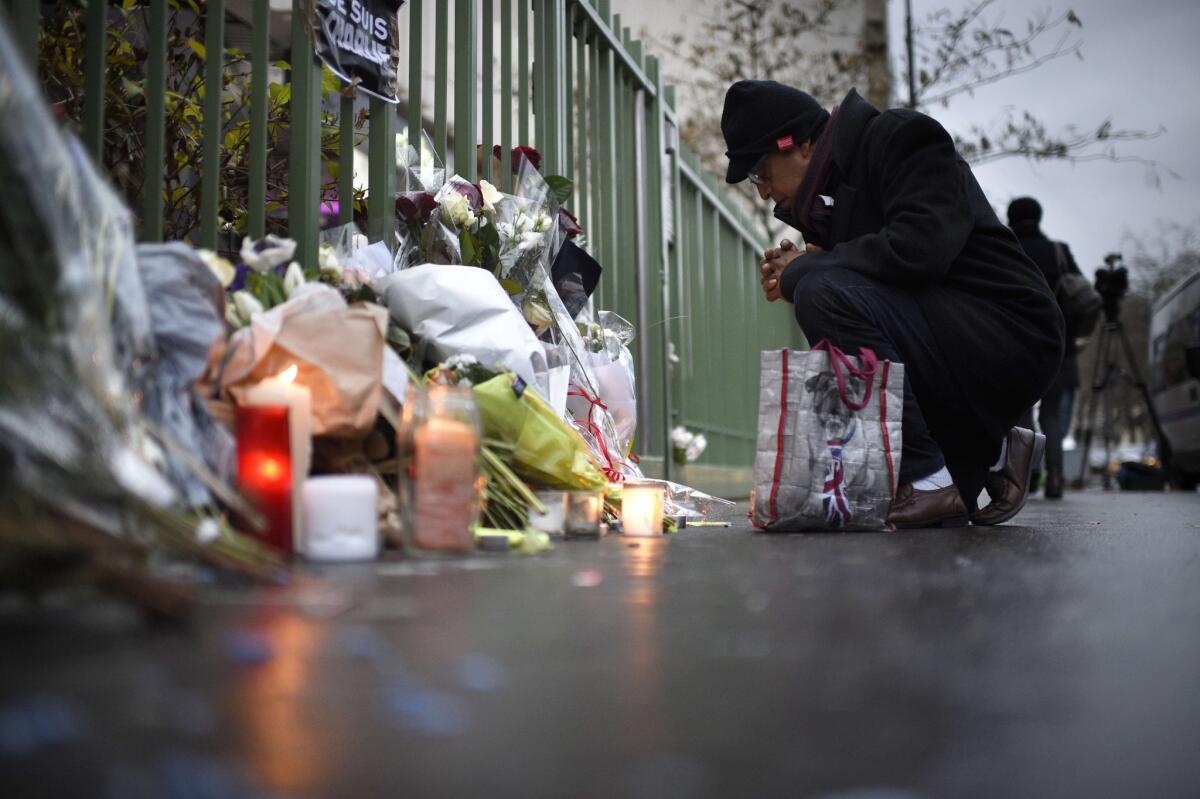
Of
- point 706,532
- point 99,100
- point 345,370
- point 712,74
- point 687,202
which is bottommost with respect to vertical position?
point 706,532

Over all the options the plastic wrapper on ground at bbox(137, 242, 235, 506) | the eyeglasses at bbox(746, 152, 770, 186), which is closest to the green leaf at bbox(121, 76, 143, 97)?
the plastic wrapper on ground at bbox(137, 242, 235, 506)

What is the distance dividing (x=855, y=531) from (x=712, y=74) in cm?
940

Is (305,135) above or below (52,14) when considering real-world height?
below

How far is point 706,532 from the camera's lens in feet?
9.41

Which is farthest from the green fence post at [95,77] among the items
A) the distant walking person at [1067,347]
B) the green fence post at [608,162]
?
the distant walking person at [1067,347]

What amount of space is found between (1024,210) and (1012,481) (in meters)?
4.54

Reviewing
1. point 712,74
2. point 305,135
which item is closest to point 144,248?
point 305,135

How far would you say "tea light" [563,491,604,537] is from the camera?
95.3 inches

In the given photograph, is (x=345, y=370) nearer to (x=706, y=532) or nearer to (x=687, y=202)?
(x=706, y=532)

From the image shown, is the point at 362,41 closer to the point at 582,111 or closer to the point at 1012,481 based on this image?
the point at 582,111

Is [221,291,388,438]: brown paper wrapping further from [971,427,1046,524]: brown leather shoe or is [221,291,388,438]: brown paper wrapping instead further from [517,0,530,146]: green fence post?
[517,0,530,146]: green fence post

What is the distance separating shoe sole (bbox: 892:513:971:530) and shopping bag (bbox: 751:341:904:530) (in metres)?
0.18

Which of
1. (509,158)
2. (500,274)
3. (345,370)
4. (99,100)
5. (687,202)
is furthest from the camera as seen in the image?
(687,202)

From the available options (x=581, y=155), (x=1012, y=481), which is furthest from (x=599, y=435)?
(x=581, y=155)
